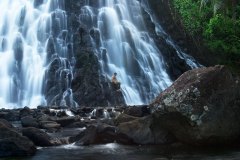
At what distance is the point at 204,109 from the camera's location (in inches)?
552

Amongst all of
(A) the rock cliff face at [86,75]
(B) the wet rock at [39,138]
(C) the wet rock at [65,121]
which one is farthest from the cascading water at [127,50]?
(B) the wet rock at [39,138]

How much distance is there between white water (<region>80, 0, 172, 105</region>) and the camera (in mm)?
37969

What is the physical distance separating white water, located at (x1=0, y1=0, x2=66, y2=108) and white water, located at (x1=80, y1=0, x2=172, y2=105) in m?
4.15

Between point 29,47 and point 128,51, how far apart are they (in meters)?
9.22

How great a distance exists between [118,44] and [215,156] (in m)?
29.4

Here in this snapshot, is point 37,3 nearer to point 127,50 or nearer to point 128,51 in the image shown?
point 127,50

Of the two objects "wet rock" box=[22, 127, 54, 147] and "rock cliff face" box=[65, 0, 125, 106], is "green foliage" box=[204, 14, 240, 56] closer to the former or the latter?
"rock cliff face" box=[65, 0, 125, 106]

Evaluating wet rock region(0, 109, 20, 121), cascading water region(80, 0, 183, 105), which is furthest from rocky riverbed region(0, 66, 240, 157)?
cascading water region(80, 0, 183, 105)

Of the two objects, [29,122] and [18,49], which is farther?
[18,49]

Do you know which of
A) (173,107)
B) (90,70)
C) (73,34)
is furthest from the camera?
(73,34)

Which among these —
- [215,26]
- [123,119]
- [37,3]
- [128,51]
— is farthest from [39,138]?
[37,3]

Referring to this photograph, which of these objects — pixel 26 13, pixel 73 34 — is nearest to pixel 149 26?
pixel 73 34

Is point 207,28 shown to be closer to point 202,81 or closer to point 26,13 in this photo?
point 26,13

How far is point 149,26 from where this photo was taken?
4638cm
